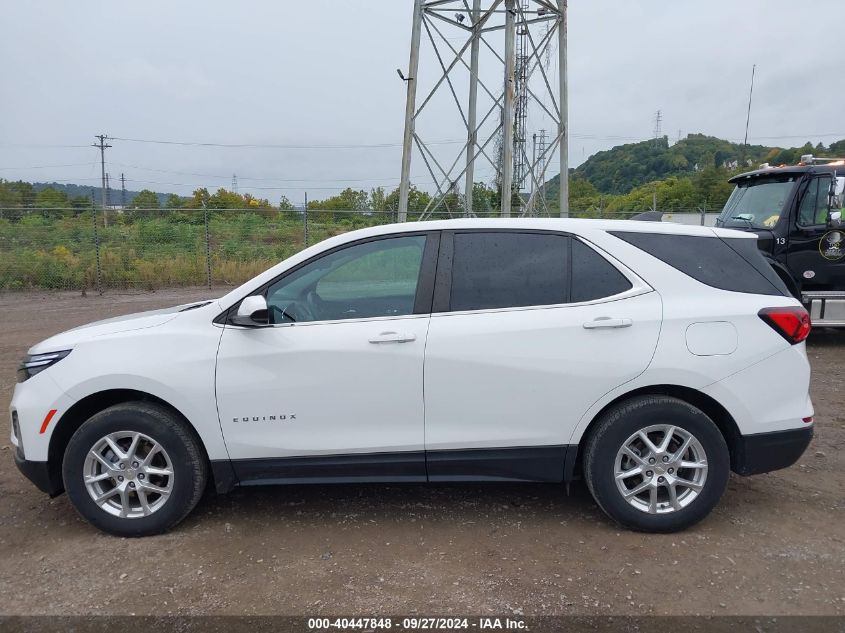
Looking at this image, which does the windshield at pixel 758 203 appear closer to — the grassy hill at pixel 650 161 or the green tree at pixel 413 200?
the green tree at pixel 413 200

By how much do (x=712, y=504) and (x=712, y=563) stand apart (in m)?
0.35

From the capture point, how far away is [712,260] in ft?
12.2

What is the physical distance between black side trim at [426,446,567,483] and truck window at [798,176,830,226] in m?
6.54

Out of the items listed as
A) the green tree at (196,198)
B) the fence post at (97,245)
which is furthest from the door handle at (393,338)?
the green tree at (196,198)

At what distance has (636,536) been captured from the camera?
3588mm

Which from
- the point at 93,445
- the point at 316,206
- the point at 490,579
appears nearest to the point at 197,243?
the point at 316,206

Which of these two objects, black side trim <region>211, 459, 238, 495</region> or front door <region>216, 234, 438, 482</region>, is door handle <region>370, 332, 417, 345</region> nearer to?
front door <region>216, 234, 438, 482</region>

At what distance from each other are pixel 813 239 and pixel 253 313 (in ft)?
24.9

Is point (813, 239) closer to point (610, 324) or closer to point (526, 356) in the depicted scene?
point (610, 324)

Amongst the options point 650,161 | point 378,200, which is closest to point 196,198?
point 378,200

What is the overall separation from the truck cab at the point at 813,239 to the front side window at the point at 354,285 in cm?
631

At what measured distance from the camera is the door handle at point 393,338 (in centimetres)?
350

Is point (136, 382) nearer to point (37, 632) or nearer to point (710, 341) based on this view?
point (37, 632)

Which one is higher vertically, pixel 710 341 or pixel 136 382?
pixel 710 341
